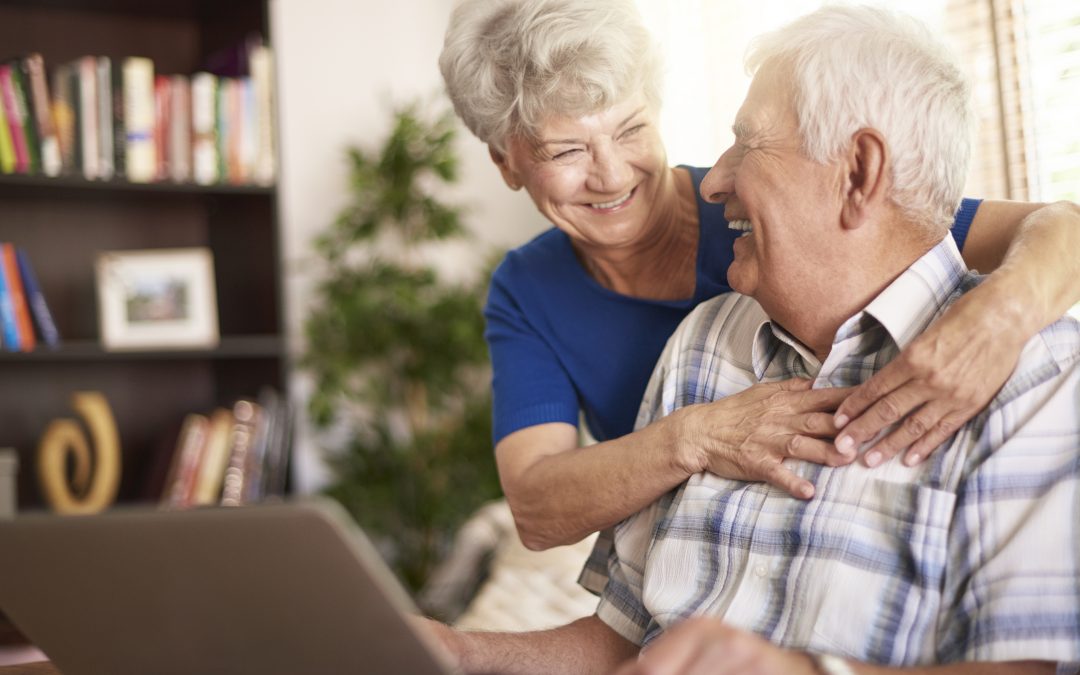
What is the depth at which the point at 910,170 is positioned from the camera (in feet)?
4.12

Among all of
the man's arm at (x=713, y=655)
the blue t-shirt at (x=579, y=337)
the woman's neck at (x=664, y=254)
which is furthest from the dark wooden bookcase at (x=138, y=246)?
the man's arm at (x=713, y=655)

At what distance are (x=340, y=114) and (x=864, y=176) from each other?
3.33m

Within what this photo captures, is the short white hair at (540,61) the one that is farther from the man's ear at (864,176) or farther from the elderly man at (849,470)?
the man's ear at (864,176)

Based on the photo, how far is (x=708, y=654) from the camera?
968mm

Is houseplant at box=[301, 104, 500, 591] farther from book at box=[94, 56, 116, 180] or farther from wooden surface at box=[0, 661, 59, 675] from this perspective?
wooden surface at box=[0, 661, 59, 675]

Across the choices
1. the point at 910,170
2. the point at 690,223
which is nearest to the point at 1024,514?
the point at 910,170

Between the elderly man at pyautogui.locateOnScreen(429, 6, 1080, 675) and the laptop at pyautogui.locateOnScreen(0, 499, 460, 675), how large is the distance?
256mm

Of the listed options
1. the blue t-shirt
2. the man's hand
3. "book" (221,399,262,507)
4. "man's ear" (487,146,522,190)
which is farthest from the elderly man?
"book" (221,399,262,507)

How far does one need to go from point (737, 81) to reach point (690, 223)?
184 centimetres

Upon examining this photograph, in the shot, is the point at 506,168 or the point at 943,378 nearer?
the point at 943,378

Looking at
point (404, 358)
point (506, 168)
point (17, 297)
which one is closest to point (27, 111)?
point (17, 297)

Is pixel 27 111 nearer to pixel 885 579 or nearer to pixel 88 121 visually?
pixel 88 121

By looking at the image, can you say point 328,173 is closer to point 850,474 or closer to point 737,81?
point 737,81

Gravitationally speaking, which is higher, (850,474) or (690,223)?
(690,223)
